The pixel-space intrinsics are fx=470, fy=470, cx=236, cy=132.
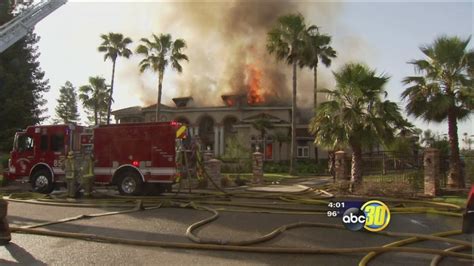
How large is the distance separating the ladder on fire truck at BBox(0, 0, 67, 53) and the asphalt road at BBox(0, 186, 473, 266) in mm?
9783

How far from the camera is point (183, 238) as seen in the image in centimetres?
734

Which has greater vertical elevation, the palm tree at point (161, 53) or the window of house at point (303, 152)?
the palm tree at point (161, 53)

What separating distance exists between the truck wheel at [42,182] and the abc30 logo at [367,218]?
37.9ft

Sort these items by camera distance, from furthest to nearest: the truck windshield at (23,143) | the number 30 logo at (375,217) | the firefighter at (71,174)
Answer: the truck windshield at (23,143), the firefighter at (71,174), the number 30 logo at (375,217)

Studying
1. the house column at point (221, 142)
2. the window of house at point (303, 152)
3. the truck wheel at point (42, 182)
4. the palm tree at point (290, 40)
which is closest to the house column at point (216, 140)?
the house column at point (221, 142)

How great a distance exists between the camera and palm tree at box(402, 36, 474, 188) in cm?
1561

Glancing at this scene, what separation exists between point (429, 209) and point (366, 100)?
6124 millimetres

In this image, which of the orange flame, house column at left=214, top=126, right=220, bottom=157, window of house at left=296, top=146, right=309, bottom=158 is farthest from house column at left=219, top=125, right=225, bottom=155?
the orange flame

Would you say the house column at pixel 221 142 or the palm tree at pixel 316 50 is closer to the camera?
the palm tree at pixel 316 50

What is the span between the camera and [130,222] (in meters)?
8.98

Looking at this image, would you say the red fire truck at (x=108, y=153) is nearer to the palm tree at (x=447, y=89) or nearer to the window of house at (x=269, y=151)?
the palm tree at (x=447, y=89)

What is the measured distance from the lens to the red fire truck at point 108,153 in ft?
47.9

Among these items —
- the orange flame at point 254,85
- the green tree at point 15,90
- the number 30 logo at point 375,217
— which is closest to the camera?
the number 30 logo at point 375,217

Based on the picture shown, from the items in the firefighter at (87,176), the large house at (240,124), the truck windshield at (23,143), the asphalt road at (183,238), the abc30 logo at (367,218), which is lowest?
the asphalt road at (183,238)
